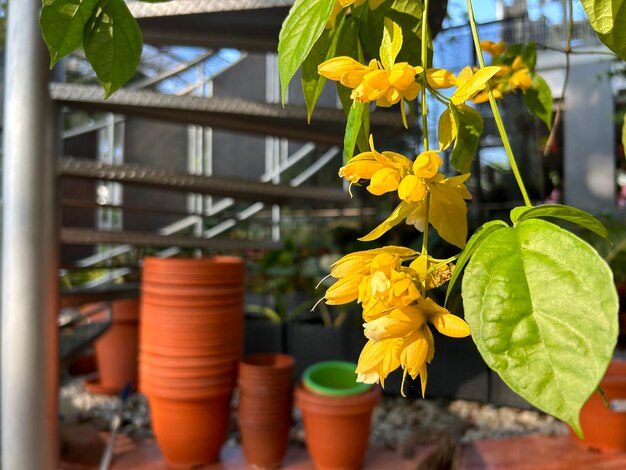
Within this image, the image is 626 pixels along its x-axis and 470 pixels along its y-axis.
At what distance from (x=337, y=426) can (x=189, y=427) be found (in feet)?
1.55

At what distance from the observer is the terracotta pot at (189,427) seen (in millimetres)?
1647

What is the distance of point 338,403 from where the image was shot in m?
1.60

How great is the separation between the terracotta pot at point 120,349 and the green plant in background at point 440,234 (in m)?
2.48

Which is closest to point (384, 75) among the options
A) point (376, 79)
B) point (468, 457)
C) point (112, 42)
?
point (376, 79)

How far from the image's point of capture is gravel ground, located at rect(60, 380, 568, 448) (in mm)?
2044

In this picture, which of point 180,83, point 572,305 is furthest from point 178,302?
point 180,83

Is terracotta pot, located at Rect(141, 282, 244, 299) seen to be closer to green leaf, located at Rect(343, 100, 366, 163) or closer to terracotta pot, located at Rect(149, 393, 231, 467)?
terracotta pot, located at Rect(149, 393, 231, 467)

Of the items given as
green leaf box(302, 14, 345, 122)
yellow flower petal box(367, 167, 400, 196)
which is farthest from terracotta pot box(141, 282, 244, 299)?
yellow flower petal box(367, 167, 400, 196)

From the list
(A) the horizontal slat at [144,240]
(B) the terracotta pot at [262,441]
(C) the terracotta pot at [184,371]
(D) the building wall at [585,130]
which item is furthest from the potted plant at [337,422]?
(D) the building wall at [585,130]

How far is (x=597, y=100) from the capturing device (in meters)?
4.03

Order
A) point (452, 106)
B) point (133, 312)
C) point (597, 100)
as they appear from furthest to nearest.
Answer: point (597, 100)
point (133, 312)
point (452, 106)

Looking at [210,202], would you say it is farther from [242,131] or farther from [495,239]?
[495,239]

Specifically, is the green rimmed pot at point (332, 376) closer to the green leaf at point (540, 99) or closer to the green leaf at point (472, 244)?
the green leaf at point (540, 99)

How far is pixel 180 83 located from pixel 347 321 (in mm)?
2257
